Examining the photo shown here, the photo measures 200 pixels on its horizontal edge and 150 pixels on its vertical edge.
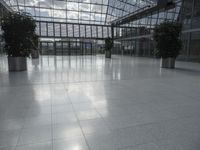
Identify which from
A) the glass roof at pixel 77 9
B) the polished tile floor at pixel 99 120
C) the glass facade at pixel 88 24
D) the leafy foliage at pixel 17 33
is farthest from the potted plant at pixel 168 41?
the glass roof at pixel 77 9

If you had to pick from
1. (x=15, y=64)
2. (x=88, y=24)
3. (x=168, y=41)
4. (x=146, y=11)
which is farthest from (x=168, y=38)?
(x=88, y=24)

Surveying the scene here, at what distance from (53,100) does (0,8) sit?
1914cm

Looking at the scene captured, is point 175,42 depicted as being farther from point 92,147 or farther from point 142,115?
point 92,147

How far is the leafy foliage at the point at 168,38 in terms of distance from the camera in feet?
32.4

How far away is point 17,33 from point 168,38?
8.82 meters

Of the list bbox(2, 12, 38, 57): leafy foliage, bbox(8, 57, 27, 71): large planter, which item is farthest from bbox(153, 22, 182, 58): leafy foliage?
bbox(8, 57, 27, 71): large planter

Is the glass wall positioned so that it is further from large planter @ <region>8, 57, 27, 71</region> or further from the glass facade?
large planter @ <region>8, 57, 27, 71</region>

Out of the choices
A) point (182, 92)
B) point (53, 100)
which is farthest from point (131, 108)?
point (182, 92)

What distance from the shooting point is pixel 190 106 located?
3498 millimetres

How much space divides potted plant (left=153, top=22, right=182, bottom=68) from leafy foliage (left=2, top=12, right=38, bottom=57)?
7.71 m

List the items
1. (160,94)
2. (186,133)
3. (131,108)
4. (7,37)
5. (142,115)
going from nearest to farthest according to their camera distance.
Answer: (186,133) → (142,115) → (131,108) → (160,94) → (7,37)

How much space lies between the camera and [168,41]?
10023 millimetres

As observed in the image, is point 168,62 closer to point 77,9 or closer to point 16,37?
point 16,37

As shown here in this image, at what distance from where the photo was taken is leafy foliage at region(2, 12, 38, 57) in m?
8.58
